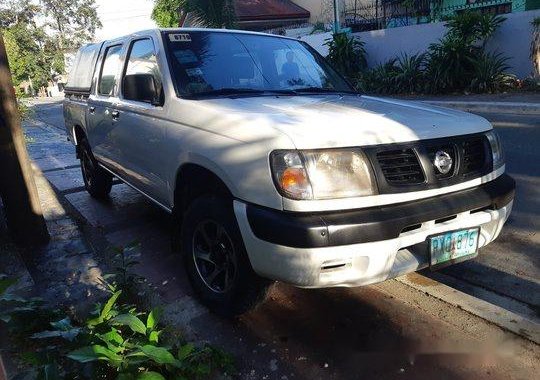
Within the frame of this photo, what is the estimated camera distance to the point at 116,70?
456 centimetres

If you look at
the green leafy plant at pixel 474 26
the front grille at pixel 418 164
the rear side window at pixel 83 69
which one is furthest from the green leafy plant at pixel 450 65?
the front grille at pixel 418 164

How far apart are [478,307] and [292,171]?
62.2 inches

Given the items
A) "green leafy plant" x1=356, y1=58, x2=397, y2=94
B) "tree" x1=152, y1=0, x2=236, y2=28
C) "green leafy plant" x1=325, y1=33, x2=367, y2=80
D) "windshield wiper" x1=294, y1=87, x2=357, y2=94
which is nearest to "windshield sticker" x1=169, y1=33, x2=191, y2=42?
"windshield wiper" x1=294, y1=87, x2=357, y2=94

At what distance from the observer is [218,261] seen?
3023 mm

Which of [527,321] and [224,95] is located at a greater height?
[224,95]

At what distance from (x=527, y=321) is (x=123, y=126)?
3.37m

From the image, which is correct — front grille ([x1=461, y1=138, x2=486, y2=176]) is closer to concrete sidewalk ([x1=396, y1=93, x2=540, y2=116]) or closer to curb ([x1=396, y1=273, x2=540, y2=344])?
curb ([x1=396, y1=273, x2=540, y2=344])

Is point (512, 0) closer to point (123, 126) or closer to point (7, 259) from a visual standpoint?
point (123, 126)

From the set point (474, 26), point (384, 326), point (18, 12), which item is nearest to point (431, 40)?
point (474, 26)

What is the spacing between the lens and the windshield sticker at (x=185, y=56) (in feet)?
11.6

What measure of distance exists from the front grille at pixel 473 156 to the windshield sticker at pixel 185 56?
6.44 ft

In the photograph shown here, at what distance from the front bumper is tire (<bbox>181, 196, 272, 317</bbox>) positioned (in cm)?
19

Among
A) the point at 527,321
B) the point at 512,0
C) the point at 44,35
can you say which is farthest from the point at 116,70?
the point at 44,35

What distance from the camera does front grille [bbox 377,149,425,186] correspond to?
251 cm
